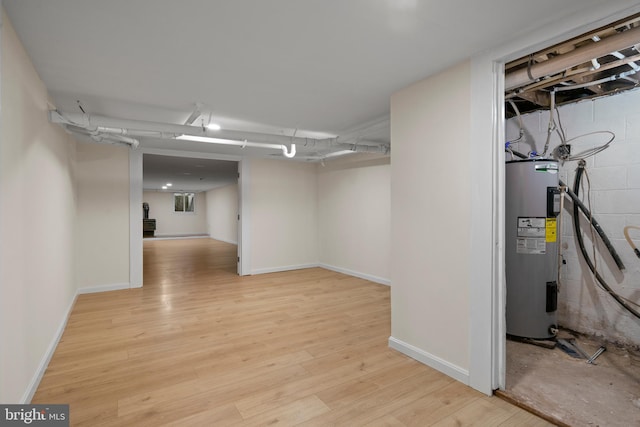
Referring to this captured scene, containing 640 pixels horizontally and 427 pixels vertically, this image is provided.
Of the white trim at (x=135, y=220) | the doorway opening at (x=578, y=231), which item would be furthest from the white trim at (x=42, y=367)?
the doorway opening at (x=578, y=231)

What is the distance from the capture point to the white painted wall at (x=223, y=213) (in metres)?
10.6

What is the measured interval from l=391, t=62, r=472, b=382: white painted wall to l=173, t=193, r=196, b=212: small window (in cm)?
1354

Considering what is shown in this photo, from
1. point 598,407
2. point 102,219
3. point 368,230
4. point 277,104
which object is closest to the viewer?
point 598,407

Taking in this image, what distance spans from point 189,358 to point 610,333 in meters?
3.67

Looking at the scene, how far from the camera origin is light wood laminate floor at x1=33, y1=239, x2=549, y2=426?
1.78 metres

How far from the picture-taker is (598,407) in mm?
1819

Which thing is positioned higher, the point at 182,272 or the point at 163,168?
the point at 163,168

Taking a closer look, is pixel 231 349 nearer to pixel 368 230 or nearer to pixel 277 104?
pixel 277 104

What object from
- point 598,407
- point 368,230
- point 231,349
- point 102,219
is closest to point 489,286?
point 598,407

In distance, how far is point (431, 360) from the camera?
231 cm

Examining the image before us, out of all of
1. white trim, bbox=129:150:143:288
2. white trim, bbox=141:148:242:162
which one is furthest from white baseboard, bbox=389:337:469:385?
white trim, bbox=141:148:242:162

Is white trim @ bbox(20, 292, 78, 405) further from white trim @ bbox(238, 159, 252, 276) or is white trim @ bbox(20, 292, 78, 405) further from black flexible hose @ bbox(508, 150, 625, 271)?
black flexible hose @ bbox(508, 150, 625, 271)

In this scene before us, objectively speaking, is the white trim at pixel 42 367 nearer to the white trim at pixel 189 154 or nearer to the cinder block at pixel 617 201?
the white trim at pixel 189 154
